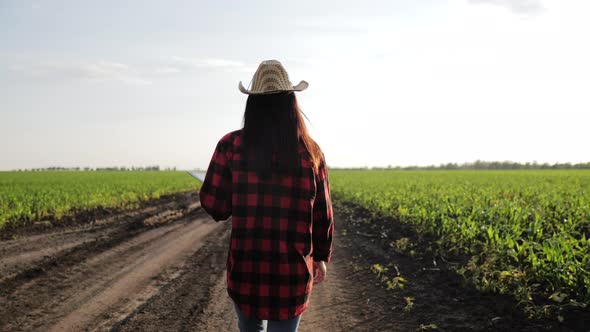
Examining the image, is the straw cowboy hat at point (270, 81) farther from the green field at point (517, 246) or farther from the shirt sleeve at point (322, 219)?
the green field at point (517, 246)

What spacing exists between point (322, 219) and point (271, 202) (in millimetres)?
393

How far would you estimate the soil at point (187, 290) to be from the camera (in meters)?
5.42

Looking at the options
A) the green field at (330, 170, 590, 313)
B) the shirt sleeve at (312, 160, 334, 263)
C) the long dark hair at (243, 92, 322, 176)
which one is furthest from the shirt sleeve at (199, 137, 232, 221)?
the green field at (330, 170, 590, 313)

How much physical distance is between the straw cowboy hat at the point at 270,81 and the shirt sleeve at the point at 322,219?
48 cm

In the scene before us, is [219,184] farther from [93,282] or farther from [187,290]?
[93,282]

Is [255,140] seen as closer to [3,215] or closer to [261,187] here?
[261,187]

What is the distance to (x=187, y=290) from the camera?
6.63 meters

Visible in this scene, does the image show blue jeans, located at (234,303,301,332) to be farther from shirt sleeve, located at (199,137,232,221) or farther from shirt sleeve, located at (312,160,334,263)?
shirt sleeve, located at (199,137,232,221)

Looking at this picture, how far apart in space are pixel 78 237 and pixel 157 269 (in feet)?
14.3

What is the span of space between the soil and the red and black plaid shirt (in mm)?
2965

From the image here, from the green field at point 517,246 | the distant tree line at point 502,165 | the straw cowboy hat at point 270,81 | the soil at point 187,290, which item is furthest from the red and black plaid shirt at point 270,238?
the distant tree line at point 502,165

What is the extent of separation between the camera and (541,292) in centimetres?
575

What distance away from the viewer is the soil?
5418 mm

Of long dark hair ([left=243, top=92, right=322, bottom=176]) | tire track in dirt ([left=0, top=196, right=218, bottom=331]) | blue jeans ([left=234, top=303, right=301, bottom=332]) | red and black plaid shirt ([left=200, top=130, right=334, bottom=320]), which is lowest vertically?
tire track in dirt ([left=0, top=196, right=218, bottom=331])
